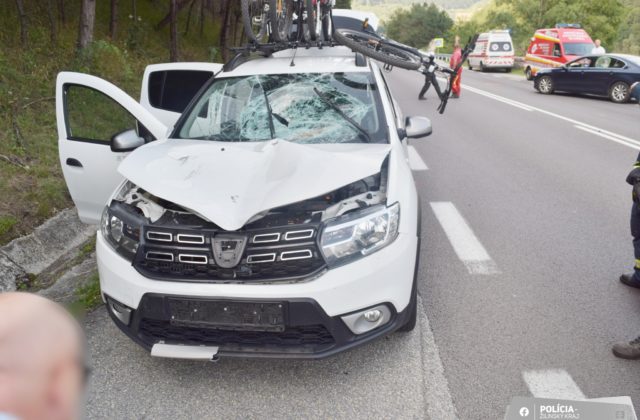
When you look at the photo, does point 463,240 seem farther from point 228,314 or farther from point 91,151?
point 91,151

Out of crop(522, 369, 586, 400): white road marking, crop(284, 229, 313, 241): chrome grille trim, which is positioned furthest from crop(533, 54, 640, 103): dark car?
crop(284, 229, 313, 241): chrome grille trim

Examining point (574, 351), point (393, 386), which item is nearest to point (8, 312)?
point (393, 386)

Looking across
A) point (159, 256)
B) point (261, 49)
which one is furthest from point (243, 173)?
point (261, 49)

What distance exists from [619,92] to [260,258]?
16944 mm

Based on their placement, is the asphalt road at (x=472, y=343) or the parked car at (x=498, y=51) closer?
the asphalt road at (x=472, y=343)

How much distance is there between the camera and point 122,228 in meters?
2.89

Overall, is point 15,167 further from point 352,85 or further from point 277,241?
point 277,241

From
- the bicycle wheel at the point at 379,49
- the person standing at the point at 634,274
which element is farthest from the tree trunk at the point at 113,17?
the person standing at the point at 634,274

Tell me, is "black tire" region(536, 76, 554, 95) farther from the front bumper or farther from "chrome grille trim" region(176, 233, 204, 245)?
"chrome grille trim" region(176, 233, 204, 245)

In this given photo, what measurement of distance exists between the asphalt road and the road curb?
969 mm

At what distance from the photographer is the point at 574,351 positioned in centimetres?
311

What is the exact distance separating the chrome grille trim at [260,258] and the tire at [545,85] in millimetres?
18625

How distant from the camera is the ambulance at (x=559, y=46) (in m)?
22.9

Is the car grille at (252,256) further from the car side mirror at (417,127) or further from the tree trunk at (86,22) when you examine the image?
the tree trunk at (86,22)
